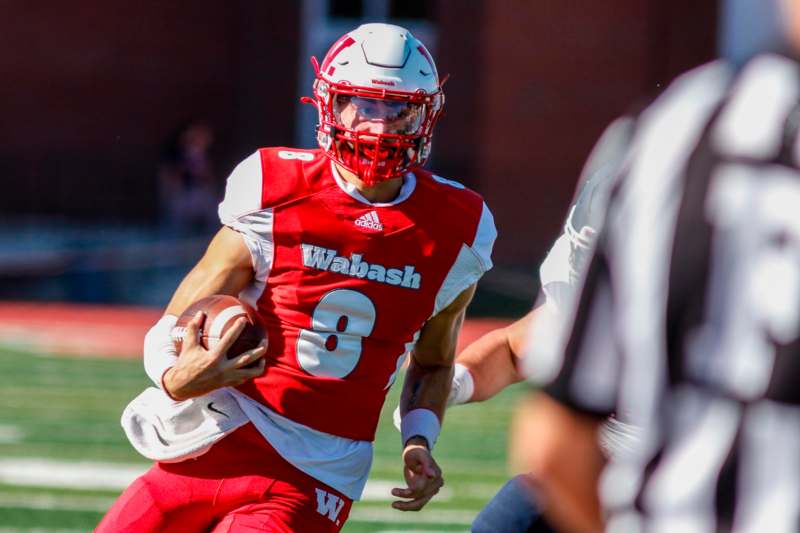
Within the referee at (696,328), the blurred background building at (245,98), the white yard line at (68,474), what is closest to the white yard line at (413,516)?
the white yard line at (68,474)

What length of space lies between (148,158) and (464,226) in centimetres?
1849

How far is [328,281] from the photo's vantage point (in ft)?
11.5

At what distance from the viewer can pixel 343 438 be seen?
3.55 m

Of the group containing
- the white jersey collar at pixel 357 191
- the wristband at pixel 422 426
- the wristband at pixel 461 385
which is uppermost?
the white jersey collar at pixel 357 191

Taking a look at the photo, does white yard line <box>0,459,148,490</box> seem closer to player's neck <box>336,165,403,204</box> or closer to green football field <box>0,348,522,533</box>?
green football field <box>0,348,522,533</box>

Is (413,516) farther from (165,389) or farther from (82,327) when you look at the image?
(82,327)

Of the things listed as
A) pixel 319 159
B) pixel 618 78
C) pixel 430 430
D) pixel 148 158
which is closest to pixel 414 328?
pixel 430 430

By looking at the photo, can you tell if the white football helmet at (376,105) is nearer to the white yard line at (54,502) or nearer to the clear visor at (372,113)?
the clear visor at (372,113)

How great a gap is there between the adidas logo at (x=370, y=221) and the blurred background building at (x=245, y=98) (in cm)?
1339

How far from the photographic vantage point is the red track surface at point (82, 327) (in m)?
13.0

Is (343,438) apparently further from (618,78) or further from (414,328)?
(618,78)

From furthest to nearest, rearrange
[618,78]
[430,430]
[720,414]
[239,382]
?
[618,78]
[430,430]
[239,382]
[720,414]

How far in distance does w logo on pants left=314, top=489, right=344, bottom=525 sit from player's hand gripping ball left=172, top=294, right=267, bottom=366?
0.40m

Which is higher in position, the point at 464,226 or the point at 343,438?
the point at 464,226
